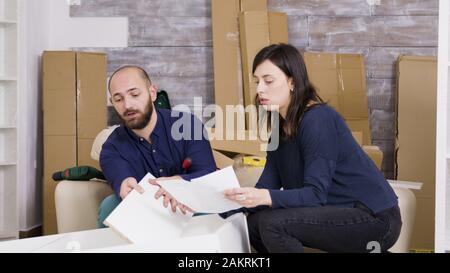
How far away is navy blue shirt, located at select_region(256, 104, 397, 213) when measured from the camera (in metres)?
1.81

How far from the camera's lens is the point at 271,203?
1.80 metres

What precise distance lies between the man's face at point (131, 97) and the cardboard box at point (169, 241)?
62 centimetres

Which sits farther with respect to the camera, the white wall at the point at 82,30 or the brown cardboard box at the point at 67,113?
the white wall at the point at 82,30

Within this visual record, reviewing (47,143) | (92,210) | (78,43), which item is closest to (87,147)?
(47,143)

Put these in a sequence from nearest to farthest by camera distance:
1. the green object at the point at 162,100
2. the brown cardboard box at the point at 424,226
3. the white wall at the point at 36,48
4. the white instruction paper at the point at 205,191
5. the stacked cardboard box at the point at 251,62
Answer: the white instruction paper at the point at 205,191, the brown cardboard box at the point at 424,226, the white wall at the point at 36,48, the stacked cardboard box at the point at 251,62, the green object at the point at 162,100

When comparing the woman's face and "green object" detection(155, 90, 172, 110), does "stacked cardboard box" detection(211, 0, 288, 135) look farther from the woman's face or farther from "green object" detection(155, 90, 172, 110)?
the woman's face

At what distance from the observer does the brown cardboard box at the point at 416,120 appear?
3.60 meters


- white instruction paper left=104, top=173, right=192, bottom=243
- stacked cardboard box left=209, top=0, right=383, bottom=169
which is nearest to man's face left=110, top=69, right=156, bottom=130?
white instruction paper left=104, top=173, right=192, bottom=243

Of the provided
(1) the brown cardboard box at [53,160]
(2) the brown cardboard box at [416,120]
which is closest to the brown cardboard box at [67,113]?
(1) the brown cardboard box at [53,160]

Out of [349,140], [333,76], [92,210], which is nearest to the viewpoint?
[349,140]

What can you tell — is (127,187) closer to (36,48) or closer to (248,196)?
(248,196)

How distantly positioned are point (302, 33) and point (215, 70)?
62 cm

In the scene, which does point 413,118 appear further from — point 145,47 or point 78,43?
point 78,43

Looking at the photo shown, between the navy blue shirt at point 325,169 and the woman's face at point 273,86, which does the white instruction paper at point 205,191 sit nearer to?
the navy blue shirt at point 325,169
